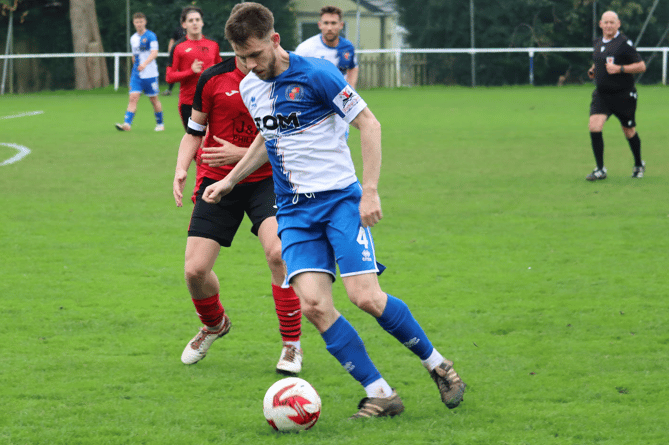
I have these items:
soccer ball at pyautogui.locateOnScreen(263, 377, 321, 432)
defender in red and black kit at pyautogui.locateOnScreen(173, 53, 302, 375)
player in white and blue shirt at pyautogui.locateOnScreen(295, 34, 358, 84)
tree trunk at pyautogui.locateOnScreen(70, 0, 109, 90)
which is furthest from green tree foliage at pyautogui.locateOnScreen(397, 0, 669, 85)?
soccer ball at pyautogui.locateOnScreen(263, 377, 321, 432)

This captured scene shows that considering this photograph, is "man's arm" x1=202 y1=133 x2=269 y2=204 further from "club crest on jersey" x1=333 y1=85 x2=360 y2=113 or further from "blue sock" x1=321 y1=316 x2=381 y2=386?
"blue sock" x1=321 y1=316 x2=381 y2=386

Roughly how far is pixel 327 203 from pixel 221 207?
110 cm

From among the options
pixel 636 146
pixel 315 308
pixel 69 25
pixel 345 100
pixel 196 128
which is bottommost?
pixel 315 308

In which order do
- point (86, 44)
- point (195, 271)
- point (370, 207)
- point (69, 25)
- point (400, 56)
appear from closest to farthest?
point (370, 207), point (195, 271), point (86, 44), point (400, 56), point (69, 25)

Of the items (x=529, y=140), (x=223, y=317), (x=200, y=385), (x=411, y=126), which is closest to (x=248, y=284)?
(x=223, y=317)

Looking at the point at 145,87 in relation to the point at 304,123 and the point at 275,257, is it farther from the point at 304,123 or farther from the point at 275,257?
the point at 304,123

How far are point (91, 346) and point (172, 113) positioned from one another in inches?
711

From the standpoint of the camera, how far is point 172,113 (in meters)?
22.8

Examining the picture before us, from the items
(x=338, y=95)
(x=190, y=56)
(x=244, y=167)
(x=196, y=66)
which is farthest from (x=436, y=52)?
(x=338, y=95)

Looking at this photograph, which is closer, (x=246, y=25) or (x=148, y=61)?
(x=246, y=25)

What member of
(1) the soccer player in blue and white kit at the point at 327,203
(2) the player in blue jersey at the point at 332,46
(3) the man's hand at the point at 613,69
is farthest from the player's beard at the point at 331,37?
(1) the soccer player in blue and white kit at the point at 327,203

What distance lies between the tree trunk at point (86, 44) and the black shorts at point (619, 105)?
23.9m

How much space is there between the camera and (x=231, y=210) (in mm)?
5105

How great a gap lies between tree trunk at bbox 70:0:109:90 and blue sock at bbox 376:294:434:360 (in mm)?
29793
